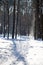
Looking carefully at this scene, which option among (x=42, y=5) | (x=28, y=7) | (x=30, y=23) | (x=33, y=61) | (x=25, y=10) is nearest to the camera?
(x=33, y=61)

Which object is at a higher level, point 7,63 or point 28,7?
point 28,7

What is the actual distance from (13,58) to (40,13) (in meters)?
11.5

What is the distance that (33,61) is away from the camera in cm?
809

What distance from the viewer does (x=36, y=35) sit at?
19.7m

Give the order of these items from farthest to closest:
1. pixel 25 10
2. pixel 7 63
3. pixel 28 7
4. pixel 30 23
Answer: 1. pixel 30 23
2. pixel 25 10
3. pixel 28 7
4. pixel 7 63

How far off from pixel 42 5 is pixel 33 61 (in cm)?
1188

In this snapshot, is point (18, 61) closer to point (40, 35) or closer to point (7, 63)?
point (7, 63)

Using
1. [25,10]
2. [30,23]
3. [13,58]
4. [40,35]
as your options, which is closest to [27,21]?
[30,23]

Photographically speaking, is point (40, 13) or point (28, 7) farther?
point (28, 7)

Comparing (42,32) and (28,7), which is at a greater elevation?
(28,7)

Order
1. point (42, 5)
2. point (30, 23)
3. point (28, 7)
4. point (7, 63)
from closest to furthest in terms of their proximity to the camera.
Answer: point (7, 63), point (42, 5), point (28, 7), point (30, 23)

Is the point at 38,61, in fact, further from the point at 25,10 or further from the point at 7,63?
the point at 25,10

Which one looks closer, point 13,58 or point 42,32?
point 13,58

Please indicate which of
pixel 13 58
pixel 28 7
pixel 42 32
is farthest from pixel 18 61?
pixel 28 7
